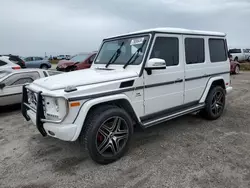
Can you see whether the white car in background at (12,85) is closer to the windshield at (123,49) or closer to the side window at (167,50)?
the windshield at (123,49)

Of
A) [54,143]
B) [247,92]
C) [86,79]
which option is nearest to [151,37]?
[86,79]

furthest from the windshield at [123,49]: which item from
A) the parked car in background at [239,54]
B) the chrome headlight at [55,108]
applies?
the parked car in background at [239,54]

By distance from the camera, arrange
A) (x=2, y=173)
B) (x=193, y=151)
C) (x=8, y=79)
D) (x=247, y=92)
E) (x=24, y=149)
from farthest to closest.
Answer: (x=247, y=92) < (x=8, y=79) < (x=24, y=149) < (x=193, y=151) < (x=2, y=173)

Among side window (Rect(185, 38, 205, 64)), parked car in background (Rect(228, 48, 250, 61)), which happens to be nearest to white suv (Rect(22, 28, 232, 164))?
side window (Rect(185, 38, 205, 64))

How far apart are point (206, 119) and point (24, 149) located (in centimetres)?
410

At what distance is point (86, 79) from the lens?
3.21m

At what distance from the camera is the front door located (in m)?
3.71

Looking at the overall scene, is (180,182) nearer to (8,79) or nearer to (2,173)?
(2,173)

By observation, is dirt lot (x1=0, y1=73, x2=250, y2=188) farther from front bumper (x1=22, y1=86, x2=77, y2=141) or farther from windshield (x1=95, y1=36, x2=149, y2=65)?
windshield (x1=95, y1=36, x2=149, y2=65)

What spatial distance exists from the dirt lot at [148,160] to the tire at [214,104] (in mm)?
380

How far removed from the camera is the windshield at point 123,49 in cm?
378

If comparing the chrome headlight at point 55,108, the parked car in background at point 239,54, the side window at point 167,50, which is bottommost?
the chrome headlight at point 55,108


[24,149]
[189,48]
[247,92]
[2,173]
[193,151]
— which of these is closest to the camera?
[2,173]

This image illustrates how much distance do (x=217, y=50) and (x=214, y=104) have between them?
1312 mm
